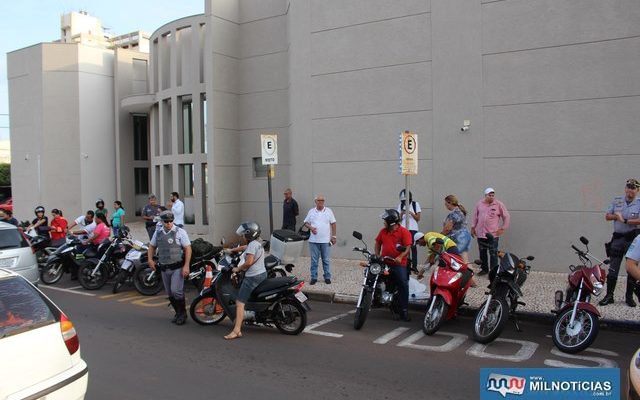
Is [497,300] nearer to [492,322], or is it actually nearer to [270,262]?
[492,322]

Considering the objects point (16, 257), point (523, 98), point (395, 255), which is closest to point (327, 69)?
point (523, 98)

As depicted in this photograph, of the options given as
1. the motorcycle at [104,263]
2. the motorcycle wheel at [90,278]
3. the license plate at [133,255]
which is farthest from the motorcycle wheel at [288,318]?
the motorcycle wheel at [90,278]

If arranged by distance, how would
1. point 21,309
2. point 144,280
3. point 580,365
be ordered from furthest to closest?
point 144,280 → point 580,365 → point 21,309

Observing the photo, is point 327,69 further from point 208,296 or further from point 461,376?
point 461,376

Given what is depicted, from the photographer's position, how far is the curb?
23.6ft

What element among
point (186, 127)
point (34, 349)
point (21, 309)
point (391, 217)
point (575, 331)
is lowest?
point (575, 331)

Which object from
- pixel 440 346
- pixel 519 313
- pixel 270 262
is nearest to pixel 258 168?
pixel 270 262

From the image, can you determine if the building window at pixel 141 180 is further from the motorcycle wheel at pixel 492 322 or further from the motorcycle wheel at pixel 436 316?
the motorcycle wheel at pixel 492 322

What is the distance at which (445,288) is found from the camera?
7.05 m

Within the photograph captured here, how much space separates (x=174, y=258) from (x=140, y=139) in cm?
A: 1893

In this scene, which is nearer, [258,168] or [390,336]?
[390,336]

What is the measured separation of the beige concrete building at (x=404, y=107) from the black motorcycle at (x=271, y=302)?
572 cm

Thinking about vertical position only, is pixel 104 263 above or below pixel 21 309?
below

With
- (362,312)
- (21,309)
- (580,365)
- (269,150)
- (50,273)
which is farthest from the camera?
(50,273)
